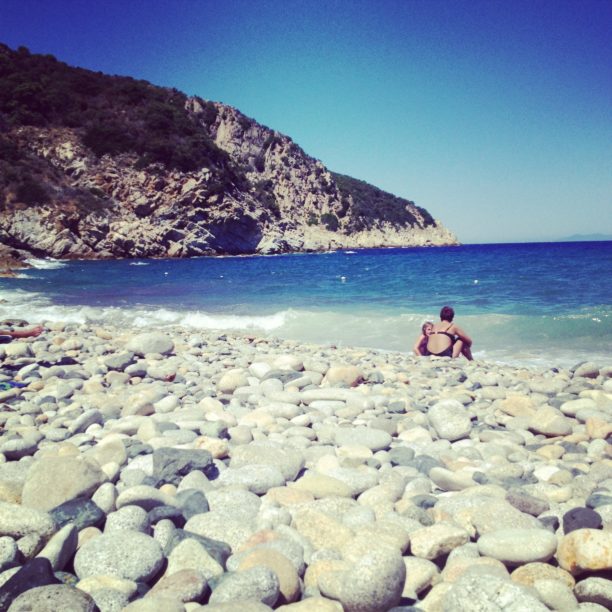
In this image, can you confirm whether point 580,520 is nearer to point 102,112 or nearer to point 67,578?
point 67,578

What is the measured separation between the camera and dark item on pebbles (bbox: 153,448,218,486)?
2793 mm

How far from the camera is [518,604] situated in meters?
1.57

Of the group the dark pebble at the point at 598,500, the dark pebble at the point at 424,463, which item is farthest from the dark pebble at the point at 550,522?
the dark pebble at the point at 424,463

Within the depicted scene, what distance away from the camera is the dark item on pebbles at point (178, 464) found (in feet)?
9.16

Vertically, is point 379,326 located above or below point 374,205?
below

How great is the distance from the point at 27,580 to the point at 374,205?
Result: 353 ft

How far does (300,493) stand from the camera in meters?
2.63

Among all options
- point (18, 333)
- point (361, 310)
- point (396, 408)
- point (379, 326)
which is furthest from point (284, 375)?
point (361, 310)

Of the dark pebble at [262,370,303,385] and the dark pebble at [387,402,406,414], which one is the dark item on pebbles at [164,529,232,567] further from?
the dark pebble at [262,370,303,385]

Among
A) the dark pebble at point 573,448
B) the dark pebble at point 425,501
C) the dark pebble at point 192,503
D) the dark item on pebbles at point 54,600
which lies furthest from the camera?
the dark pebble at point 573,448

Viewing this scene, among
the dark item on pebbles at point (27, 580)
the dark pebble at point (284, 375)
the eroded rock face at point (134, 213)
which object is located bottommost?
the dark pebble at point (284, 375)

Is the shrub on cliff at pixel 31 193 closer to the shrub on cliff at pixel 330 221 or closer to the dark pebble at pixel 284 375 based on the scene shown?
the dark pebble at pixel 284 375

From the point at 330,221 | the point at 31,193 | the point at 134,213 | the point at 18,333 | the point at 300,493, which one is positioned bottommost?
the point at 300,493

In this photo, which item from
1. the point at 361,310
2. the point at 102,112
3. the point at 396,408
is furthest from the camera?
the point at 102,112
